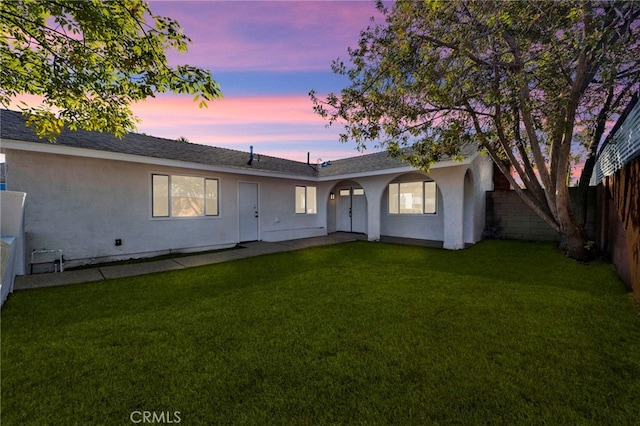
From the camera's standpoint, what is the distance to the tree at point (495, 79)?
454 cm

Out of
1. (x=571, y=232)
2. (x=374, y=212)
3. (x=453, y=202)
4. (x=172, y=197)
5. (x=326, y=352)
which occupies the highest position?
(x=172, y=197)

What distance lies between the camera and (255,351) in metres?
2.84

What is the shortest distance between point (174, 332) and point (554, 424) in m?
3.67

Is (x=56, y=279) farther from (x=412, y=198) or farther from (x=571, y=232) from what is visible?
(x=571, y=232)

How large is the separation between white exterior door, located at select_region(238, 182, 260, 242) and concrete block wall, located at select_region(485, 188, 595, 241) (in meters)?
9.29

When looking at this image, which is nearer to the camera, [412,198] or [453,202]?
[453,202]

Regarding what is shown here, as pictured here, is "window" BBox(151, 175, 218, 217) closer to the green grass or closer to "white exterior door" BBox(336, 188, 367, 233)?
the green grass

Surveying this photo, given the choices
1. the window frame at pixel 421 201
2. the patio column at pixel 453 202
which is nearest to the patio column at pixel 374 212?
the window frame at pixel 421 201

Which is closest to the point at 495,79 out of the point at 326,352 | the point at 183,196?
the point at 326,352

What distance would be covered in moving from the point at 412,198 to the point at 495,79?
600 cm


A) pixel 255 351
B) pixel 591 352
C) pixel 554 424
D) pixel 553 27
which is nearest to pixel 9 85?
pixel 255 351

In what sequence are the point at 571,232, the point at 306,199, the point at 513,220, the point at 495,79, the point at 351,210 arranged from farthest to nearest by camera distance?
the point at 351,210 < the point at 306,199 < the point at 513,220 < the point at 571,232 < the point at 495,79

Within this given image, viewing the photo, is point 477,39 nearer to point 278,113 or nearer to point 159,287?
point 278,113

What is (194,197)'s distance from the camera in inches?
348
